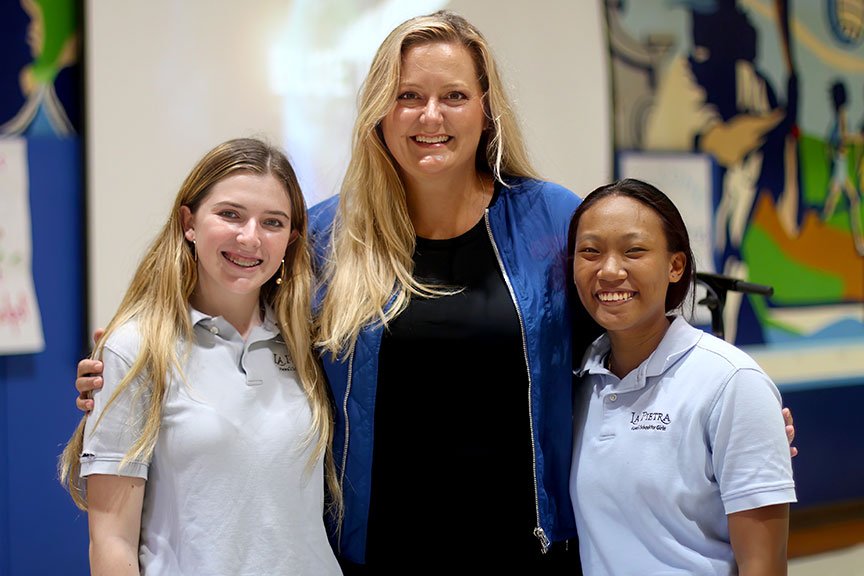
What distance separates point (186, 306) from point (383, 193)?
1.66 ft

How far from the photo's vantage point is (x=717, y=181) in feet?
13.8

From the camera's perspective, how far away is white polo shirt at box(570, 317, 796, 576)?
4.57 feet

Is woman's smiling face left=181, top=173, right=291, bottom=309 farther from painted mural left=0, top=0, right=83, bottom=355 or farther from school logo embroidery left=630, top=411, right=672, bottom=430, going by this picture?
painted mural left=0, top=0, right=83, bottom=355

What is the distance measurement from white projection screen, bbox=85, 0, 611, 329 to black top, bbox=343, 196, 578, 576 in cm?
111

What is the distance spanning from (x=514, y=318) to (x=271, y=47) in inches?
68.5

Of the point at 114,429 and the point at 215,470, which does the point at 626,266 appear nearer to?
the point at 215,470

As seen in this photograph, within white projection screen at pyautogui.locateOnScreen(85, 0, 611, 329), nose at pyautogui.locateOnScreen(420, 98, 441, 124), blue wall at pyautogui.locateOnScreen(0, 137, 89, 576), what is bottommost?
blue wall at pyautogui.locateOnScreen(0, 137, 89, 576)

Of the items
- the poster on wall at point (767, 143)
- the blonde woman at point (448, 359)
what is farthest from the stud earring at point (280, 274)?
the poster on wall at point (767, 143)

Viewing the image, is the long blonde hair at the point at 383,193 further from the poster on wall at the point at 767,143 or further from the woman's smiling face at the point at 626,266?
the poster on wall at the point at 767,143

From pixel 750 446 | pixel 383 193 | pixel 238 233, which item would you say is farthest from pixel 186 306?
pixel 750 446

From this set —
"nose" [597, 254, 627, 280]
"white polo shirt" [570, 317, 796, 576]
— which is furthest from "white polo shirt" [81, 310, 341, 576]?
"nose" [597, 254, 627, 280]

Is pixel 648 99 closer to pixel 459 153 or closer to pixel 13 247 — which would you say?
pixel 459 153

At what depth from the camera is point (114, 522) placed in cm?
146

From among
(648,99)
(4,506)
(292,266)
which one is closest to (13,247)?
(4,506)
